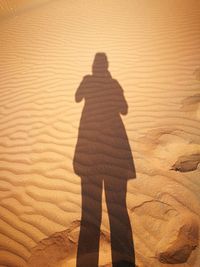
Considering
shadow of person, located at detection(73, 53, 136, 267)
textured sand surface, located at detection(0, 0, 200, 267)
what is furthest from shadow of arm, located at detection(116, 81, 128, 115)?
textured sand surface, located at detection(0, 0, 200, 267)

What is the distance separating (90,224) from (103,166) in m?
0.94

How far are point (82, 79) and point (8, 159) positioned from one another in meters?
2.66

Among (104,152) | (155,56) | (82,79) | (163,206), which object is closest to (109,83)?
(82,79)

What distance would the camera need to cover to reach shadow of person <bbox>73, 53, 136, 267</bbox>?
8.93ft

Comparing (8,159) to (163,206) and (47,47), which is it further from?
(47,47)

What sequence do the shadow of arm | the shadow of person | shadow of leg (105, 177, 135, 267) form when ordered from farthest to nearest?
1. the shadow of arm
2. the shadow of person
3. shadow of leg (105, 177, 135, 267)

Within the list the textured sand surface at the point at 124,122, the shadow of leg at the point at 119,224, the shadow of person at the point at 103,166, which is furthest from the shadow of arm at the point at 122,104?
the shadow of leg at the point at 119,224

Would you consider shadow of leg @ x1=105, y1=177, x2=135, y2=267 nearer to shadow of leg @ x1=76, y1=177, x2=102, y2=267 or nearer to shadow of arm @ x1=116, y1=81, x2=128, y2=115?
shadow of leg @ x1=76, y1=177, x2=102, y2=267

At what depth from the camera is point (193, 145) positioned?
3596 millimetres

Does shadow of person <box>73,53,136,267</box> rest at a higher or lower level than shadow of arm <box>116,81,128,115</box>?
lower

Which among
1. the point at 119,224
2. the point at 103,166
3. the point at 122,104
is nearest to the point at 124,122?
the point at 122,104

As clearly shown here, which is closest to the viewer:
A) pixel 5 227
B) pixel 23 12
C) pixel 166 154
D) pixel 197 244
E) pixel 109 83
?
pixel 197 244

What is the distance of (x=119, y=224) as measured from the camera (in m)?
2.89

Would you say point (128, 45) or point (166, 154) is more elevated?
point (128, 45)
